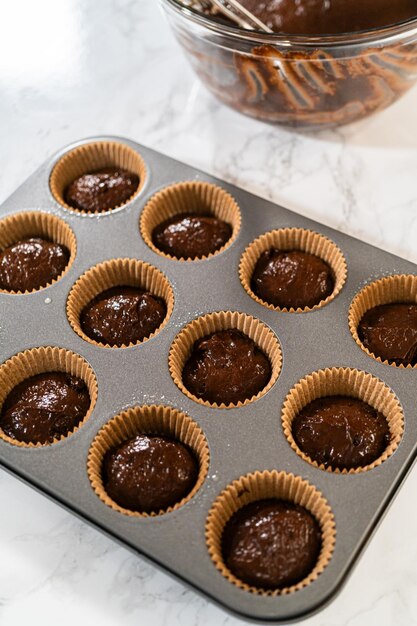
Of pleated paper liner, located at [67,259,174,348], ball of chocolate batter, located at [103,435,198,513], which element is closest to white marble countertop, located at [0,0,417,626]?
ball of chocolate batter, located at [103,435,198,513]

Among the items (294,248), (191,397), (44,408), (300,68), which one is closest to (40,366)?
(44,408)

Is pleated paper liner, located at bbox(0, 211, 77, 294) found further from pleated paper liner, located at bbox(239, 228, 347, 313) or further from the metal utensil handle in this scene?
the metal utensil handle

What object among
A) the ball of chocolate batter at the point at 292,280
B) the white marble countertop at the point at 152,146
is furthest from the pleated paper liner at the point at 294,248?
the white marble countertop at the point at 152,146

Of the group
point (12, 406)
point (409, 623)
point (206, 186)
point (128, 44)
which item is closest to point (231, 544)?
point (409, 623)

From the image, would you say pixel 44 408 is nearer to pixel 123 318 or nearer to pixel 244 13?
pixel 123 318

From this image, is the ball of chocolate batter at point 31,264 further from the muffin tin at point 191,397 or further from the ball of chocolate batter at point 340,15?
the ball of chocolate batter at point 340,15

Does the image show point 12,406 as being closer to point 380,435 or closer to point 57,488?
point 57,488
